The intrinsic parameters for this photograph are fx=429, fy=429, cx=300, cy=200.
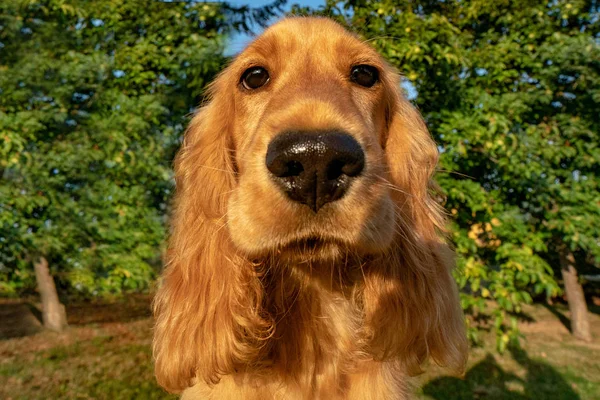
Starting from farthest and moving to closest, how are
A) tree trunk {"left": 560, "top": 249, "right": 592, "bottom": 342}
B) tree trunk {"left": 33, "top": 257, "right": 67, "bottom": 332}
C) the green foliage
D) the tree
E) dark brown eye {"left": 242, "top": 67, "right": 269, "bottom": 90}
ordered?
tree trunk {"left": 560, "top": 249, "right": 592, "bottom": 342}, tree trunk {"left": 33, "top": 257, "right": 67, "bottom": 332}, the green foliage, the tree, dark brown eye {"left": 242, "top": 67, "right": 269, "bottom": 90}

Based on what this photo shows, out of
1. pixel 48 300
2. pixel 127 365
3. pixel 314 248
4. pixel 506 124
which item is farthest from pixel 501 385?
pixel 48 300

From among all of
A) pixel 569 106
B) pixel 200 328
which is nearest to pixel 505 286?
pixel 569 106

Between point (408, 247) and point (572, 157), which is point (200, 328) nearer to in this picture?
point (408, 247)

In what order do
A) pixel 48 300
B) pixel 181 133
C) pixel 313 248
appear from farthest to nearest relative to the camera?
pixel 48 300, pixel 181 133, pixel 313 248

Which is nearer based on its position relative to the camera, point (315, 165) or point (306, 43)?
point (315, 165)

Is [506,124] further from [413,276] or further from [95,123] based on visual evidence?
[95,123]

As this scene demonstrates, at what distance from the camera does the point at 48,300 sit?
5246mm

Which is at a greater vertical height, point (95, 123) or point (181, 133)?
point (95, 123)

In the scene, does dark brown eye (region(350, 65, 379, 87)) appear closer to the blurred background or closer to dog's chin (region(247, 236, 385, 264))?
dog's chin (region(247, 236, 385, 264))

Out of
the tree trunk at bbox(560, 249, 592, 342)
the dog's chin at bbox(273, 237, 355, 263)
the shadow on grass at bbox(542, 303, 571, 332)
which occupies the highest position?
the dog's chin at bbox(273, 237, 355, 263)

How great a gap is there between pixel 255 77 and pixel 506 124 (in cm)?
282

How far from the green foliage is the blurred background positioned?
18 millimetres

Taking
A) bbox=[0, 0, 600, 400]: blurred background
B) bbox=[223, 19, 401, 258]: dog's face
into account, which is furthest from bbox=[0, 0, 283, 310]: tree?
bbox=[223, 19, 401, 258]: dog's face

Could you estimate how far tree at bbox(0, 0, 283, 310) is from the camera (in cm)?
370
